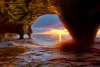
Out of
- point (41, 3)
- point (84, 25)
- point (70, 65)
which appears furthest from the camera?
point (41, 3)

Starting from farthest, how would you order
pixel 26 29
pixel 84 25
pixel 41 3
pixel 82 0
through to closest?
1. pixel 26 29
2. pixel 41 3
3. pixel 84 25
4. pixel 82 0

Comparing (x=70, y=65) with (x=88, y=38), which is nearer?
(x=70, y=65)

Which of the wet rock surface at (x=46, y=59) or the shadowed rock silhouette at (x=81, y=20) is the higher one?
the shadowed rock silhouette at (x=81, y=20)

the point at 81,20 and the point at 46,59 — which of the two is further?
the point at 81,20

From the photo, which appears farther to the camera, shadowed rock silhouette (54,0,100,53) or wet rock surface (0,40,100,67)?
shadowed rock silhouette (54,0,100,53)

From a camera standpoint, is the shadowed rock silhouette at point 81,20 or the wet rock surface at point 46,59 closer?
the wet rock surface at point 46,59

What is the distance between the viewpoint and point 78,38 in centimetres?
481

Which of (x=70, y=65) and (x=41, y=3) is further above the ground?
(x=41, y=3)

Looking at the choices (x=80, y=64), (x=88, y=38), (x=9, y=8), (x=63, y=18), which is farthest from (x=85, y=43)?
(x=9, y=8)

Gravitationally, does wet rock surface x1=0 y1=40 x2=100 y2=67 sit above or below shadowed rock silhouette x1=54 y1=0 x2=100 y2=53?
below

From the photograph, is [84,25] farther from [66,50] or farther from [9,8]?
[9,8]

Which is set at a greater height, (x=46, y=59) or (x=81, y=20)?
(x=81, y=20)

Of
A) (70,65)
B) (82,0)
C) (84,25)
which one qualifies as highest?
(82,0)

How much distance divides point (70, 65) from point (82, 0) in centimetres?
107
